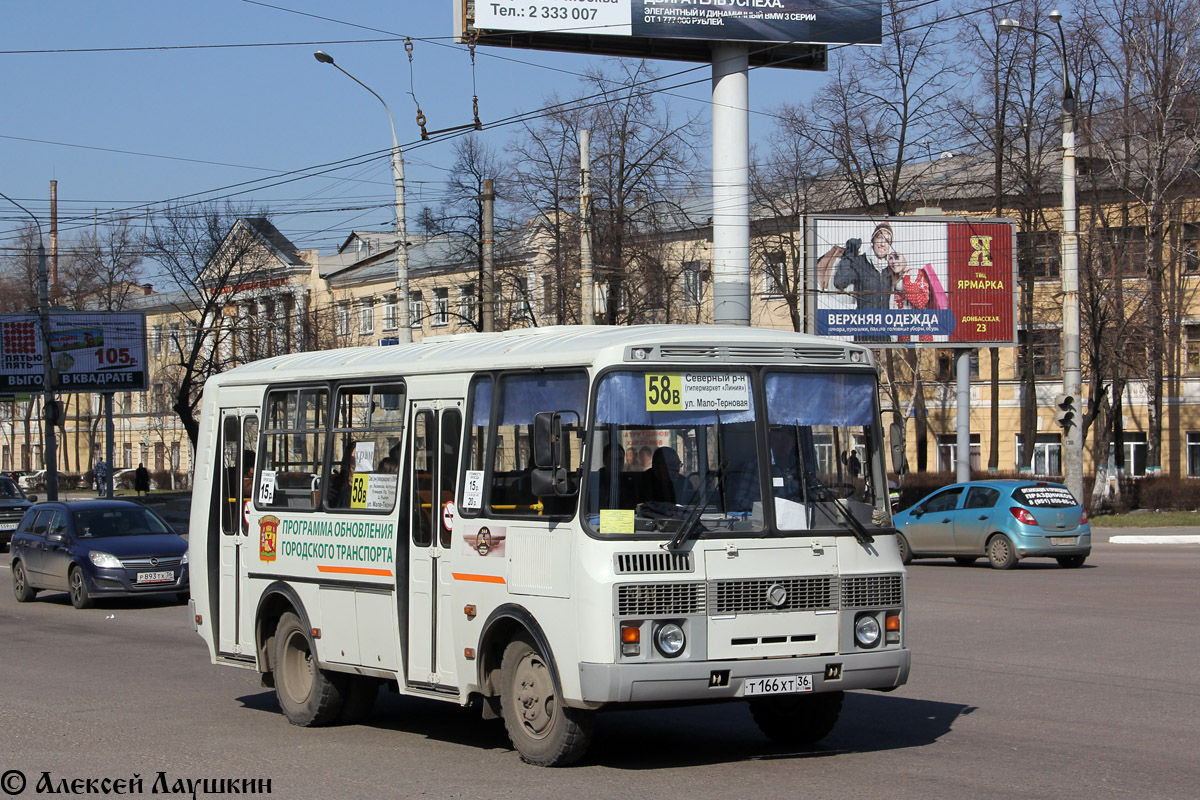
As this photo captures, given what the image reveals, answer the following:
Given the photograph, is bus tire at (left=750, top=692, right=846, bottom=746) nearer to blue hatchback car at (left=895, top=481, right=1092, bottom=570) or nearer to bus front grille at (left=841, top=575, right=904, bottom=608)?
bus front grille at (left=841, top=575, right=904, bottom=608)

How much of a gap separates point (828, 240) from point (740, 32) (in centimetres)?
601

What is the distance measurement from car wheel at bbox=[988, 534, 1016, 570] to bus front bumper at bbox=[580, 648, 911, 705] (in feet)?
51.8

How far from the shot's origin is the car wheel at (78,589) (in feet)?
67.9

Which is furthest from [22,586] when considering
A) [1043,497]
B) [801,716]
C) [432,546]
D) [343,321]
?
[343,321]

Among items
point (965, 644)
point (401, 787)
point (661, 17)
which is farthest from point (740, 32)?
point (401, 787)

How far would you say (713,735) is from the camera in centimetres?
953

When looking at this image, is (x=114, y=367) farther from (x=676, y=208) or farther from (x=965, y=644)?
(x=965, y=644)

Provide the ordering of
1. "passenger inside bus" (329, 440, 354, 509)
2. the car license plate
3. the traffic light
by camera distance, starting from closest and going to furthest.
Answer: the car license plate
"passenger inside bus" (329, 440, 354, 509)
the traffic light

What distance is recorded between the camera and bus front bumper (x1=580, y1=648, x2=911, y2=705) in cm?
775

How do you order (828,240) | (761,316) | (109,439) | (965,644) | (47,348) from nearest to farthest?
1. (965,644)
2. (828,240)
3. (47,348)
4. (109,439)
5. (761,316)

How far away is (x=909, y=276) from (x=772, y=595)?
30.3 metres

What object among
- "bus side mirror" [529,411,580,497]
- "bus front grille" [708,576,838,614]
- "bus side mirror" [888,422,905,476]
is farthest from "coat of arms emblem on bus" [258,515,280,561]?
"bus side mirror" [888,422,905,476]

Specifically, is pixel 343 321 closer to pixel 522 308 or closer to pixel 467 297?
pixel 467 297

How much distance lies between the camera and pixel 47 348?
43062 millimetres
